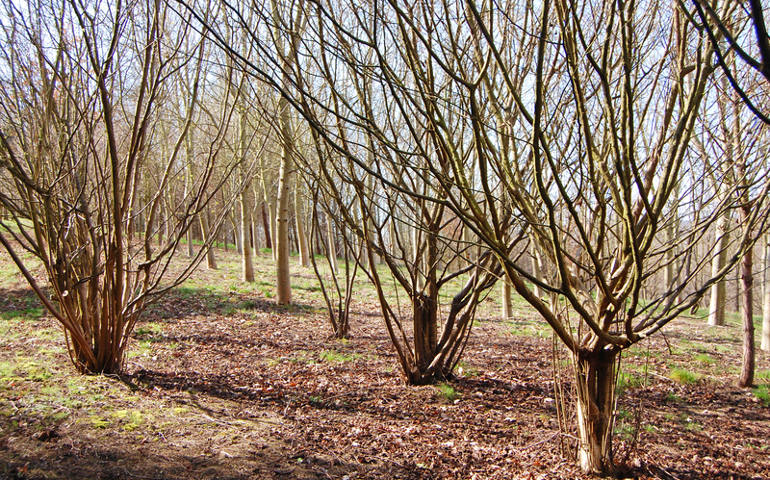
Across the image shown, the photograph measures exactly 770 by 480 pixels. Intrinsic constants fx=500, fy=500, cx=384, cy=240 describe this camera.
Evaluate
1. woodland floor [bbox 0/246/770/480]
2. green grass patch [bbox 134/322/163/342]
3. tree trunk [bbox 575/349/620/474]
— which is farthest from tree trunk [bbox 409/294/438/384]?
green grass patch [bbox 134/322/163/342]

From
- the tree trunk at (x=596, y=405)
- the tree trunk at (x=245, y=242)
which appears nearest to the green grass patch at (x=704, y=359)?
the tree trunk at (x=596, y=405)

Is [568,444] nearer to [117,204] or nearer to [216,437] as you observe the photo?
[216,437]

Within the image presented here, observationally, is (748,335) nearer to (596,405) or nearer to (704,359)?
(704,359)

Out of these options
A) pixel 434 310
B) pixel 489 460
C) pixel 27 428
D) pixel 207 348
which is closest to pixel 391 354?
pixel 434 310

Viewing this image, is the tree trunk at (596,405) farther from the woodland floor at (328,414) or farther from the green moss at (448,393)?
the green moss at (448,393)

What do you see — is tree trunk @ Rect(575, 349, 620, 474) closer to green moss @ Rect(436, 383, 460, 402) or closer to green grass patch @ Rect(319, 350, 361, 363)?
green moss @ Rect(436, 383, 460, 402)

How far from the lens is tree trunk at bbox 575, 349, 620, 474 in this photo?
285 centimetres

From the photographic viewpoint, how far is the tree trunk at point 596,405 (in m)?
2.85

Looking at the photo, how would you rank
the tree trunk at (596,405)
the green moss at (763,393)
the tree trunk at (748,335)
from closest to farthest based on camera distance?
the tree trunk at (596,405), the green moss at (763,393), the tree trunk at (748,335)

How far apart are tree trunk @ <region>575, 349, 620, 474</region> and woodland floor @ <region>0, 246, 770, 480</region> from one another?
153mm

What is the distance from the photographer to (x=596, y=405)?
2869 mm

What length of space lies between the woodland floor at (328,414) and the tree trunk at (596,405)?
0.15 meters

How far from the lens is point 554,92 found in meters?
A: 4.09

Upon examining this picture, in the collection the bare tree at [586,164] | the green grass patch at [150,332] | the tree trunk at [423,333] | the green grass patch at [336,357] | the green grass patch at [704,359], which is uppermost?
the bare tree at [586,164]
